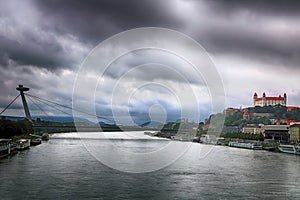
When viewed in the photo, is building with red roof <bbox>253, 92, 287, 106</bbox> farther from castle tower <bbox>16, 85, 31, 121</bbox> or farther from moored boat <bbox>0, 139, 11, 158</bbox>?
moored boat <bbox>0, 139, 11, 158</bbox>

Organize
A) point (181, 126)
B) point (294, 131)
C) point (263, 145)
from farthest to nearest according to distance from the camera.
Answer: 1. point (181, 126)
2. point (294, 131)
3. point (263, 145)

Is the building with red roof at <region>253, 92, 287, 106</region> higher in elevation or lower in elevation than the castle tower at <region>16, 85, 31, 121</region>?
A: higher

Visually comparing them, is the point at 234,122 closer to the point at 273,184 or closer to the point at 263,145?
the point at 263,145

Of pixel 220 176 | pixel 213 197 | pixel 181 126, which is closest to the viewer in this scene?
pixel 213 197

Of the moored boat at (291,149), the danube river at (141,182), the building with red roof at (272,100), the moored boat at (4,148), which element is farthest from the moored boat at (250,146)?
the building with red roof at (272,100)

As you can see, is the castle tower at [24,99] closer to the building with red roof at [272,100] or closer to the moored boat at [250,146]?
the moored boat at [250,146]

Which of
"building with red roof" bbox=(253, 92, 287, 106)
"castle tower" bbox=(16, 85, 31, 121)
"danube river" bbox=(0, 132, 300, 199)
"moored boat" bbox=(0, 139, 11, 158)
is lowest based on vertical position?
"danube river" bbox=(0, 132, 300, 199)

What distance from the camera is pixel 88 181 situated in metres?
10.5

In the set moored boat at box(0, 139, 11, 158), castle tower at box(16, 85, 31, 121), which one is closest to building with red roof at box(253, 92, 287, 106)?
castle tower at box(16, 85, 31, 121)

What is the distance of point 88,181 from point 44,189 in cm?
157

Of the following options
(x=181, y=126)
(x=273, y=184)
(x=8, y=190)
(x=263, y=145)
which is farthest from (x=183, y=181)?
(x=181, y=126)

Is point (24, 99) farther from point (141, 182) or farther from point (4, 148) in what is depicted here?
point (141, 182)

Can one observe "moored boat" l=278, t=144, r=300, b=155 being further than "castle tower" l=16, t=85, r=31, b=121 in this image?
No

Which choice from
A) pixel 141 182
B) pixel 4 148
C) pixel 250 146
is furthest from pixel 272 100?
pixel 141 182
